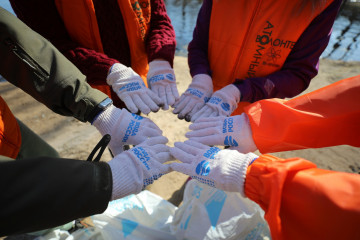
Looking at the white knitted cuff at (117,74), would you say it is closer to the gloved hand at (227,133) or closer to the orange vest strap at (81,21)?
the orange vest strap at (81,21)

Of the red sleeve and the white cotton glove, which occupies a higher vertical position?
the red sleeve

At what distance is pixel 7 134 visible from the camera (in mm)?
1025

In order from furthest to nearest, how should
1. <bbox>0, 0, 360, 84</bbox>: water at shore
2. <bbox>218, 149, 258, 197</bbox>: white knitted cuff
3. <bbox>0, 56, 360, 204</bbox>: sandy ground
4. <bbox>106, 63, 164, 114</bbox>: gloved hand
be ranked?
<bbox>0, 0, 360, 84</bbox>: water at shore < <bbox>0, 56, 360, 204</bbox>: sandy ground < <bbox>106, 63, 164, 114</bbox>: gloved hand < <bbox>218, 149, 258, 197</bbox>: white knitted cuff

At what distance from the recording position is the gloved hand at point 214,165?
3.04 ft

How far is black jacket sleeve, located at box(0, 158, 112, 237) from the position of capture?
2.24 feet

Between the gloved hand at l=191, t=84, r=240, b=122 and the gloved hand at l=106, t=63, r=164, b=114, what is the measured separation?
0.28m

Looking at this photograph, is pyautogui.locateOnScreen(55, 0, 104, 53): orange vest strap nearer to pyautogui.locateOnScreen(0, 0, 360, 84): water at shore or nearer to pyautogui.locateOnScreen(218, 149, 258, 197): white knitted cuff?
pyautogui.locateOnScreen(218, 149, 258, 197): white knitted cuff

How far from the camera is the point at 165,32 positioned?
1555 millimetres

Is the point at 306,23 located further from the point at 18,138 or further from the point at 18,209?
the point at 18,138

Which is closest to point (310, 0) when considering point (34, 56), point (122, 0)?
point (122, 0)

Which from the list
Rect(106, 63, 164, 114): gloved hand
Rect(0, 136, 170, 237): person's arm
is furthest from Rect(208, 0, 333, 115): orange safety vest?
Rect(0, 136, 170, 237): person's arm

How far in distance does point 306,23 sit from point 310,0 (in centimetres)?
11

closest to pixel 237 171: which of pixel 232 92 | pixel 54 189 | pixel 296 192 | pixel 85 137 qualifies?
pixel 296 192

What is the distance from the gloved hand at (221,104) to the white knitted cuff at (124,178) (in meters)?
0.56
